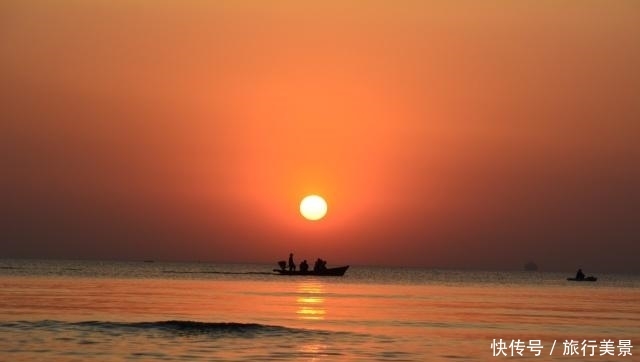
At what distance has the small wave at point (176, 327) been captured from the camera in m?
41.8

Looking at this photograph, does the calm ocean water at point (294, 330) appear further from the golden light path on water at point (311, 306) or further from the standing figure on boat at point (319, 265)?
the standing figure on boat at point (319, 265)

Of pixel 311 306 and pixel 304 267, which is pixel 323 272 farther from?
pixel 311 306

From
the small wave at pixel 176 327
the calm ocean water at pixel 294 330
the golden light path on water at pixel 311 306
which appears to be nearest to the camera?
the calm ocean water at pixel 294 330

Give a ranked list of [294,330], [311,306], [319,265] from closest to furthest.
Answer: [294,330]
[311,306]
[319,265]

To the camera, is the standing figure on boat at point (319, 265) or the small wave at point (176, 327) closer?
the small wave at point (176, 327)

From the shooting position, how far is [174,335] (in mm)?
40562

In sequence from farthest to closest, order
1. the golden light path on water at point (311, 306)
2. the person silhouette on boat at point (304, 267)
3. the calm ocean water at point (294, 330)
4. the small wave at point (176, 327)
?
the person silhouette on boat at point (304, 267) → the golden light path on water at point (311, 306) → the small wave at point (176, 327) → the calm ocean water at point (294, 330)

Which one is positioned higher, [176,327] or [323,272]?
[323,272]

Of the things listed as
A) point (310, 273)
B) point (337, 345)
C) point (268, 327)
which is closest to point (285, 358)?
point (337, 345)

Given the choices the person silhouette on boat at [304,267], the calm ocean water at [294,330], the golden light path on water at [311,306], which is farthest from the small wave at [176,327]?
the person silhouette on boat at [304,267]

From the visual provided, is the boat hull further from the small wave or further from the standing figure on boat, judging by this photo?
the small wave

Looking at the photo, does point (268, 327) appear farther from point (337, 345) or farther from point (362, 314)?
point (362, 314)

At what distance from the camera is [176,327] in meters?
43.5

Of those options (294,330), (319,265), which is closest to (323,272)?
(319,265)
